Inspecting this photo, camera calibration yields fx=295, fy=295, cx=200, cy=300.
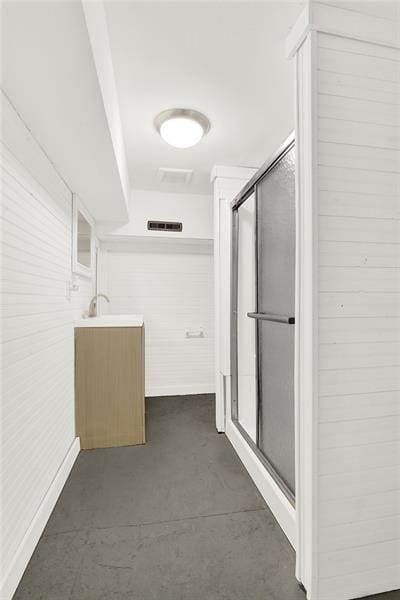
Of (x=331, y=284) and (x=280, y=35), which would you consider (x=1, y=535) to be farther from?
(x=280, y=35)

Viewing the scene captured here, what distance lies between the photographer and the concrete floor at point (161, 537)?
126 cm

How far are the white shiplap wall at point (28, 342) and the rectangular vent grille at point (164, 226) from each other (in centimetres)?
141

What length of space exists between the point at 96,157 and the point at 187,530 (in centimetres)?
226

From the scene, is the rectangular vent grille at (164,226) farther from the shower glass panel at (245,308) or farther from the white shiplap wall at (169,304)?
the shower glass panel at (245,308)

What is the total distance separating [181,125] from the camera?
2113 millimetres

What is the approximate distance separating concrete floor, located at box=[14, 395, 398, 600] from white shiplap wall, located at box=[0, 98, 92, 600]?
178mm

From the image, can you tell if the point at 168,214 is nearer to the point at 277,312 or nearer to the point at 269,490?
the point at 277,312

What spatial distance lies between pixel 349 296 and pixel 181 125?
1709 millimetres

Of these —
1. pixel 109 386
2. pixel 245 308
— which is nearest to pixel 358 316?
pixel 245 308

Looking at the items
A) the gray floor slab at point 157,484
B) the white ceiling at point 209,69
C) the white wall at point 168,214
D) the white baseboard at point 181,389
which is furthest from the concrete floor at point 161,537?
the white ceiling at point 209,69

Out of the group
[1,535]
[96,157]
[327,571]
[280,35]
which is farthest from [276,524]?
[280,35]

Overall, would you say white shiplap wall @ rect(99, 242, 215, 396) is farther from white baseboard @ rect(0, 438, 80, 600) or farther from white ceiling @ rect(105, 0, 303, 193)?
white baseboard @ rect(0, 438, 80, 600)

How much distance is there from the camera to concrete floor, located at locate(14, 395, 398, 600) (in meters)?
1.26

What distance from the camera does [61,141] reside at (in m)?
1.70
